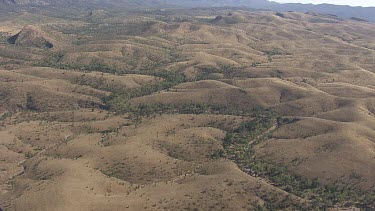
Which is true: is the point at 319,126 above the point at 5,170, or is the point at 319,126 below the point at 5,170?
above

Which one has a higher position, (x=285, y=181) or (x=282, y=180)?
(x=282, y=180)

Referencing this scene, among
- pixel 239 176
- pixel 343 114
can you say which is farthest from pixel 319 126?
pixel 239 176

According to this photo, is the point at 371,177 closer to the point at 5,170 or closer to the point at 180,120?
the point at 180,120

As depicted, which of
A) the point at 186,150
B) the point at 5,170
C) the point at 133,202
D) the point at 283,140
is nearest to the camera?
the point at 133,202

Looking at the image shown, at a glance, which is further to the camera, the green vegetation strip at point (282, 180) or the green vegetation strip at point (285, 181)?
the green vegetation strip at point (285, 181)

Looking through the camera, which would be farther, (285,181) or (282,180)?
(282,180)

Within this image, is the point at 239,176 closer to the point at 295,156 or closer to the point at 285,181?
the point at 285,181

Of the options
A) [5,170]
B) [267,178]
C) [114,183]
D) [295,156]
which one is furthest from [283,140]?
[5,170]

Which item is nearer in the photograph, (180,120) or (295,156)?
(295,156)

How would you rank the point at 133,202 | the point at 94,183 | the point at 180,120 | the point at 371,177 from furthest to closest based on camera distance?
the point at 180,120 → the point at 371,177 → the point at 94,183 → the point at 133,202

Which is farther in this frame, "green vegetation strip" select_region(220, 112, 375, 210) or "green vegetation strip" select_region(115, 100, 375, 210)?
"green vegetation strip" select_region(220, 112, 375, 210)
